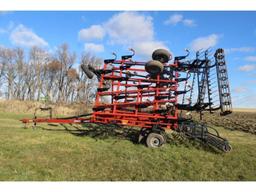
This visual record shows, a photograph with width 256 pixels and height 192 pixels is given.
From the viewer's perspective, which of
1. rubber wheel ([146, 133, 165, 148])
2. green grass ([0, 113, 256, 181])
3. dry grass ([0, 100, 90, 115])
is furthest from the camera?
dry grass ([0, 100, 90, 115])

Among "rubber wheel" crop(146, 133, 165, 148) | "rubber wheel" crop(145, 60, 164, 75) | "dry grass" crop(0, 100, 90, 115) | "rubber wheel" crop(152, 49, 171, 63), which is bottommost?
"rubber wheel" crop(146, 133, 165, 148)

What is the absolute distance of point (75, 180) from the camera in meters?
5.61

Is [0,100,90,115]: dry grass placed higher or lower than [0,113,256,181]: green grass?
higher

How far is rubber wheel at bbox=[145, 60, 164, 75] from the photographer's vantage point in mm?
10141

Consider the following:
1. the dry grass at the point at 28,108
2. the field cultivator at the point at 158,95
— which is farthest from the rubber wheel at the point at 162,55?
the dry grass at the point at 28,108

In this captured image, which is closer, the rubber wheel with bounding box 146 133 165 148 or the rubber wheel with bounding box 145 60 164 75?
the rubber wheel with bounding box 146 133 165 148

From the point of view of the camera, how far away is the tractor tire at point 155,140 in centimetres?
970

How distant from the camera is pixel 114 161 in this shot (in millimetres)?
7285

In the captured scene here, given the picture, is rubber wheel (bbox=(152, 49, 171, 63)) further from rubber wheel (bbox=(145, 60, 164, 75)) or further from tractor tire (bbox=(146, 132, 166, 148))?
tractor tire (bbox=(146, 132, 166, 148))

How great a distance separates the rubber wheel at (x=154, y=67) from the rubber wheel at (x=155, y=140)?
2.50 m

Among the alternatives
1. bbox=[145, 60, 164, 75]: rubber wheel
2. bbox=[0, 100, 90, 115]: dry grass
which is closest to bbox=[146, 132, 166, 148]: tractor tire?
bbox=[145, 60, 164, 75]: rubber wheel

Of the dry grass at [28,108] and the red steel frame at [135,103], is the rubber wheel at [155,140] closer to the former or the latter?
the red steel frame at [135,103]

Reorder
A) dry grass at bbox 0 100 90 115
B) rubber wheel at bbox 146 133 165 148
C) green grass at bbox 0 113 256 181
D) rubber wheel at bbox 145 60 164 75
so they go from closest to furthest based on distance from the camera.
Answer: green grass at bbox 0 113 256 181
rubber wheel at bbox 146 133 165 148
rubber wheel at bbox 145 60 164 75
dry grass at bbox 0 100 90 115
